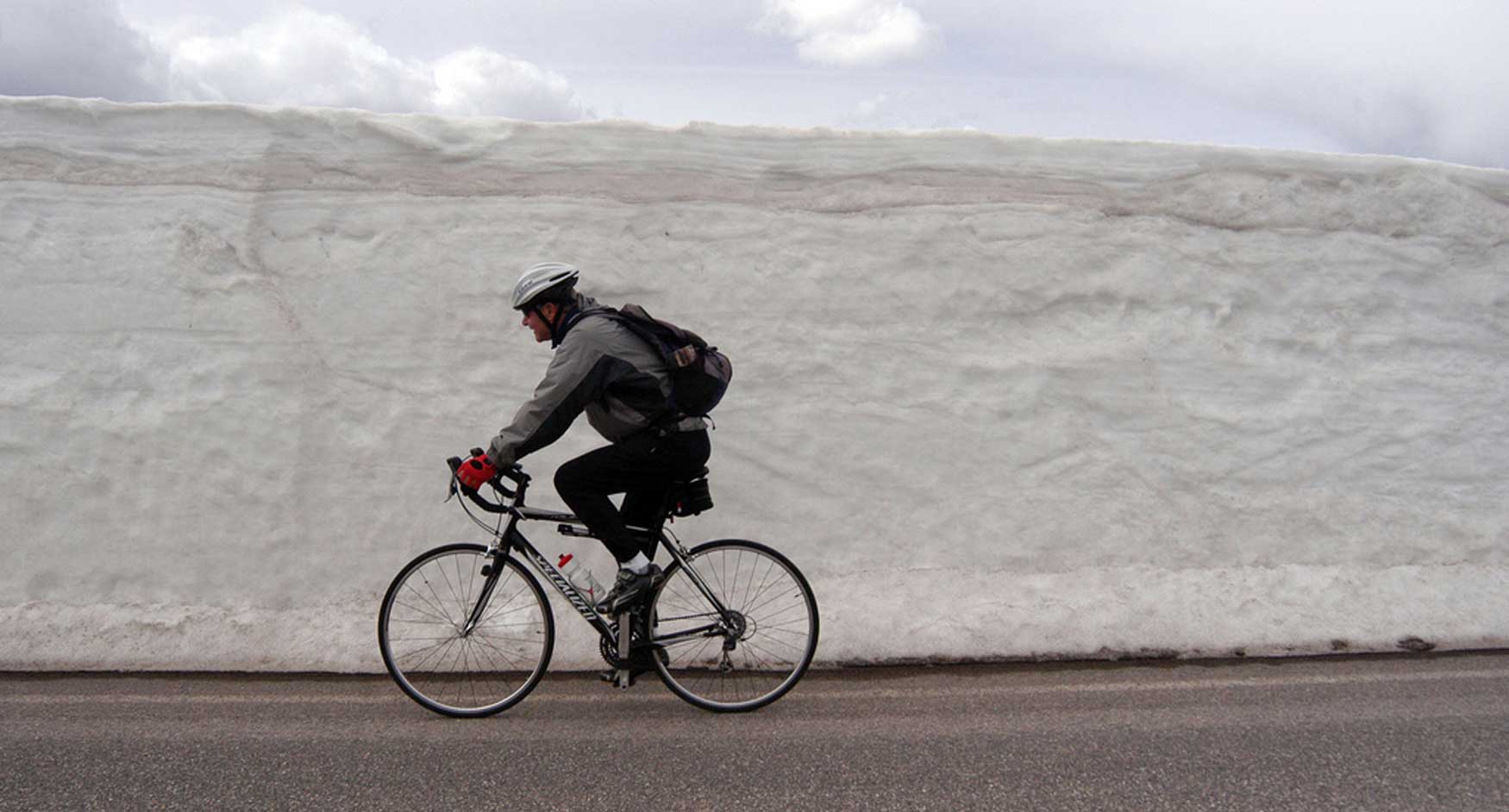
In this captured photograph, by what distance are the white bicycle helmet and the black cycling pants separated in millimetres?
647

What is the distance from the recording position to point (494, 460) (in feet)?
14.3

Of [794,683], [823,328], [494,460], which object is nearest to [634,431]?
[494,460]

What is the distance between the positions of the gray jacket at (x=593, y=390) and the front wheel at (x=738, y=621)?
0.65 metres

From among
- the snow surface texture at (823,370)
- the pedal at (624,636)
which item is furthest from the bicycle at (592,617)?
the snow surface texture at (823,370)

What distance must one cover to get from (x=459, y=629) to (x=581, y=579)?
55 centimetres

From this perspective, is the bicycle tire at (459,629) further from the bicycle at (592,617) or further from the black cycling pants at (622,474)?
the black cycling pants at (622,474)

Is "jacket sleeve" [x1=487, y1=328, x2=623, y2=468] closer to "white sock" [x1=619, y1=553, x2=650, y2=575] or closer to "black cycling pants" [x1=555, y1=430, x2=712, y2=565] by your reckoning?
"black cycling pants" [x1=555, y1=430, x2=712, y2=565]

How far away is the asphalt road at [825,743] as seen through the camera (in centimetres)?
375

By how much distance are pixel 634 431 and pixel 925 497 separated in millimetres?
1804

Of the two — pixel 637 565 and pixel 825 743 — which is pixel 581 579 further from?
pixel 825 743

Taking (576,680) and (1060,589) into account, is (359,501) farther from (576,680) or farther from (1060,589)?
(1060,589)

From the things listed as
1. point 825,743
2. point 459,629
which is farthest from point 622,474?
point 825,743

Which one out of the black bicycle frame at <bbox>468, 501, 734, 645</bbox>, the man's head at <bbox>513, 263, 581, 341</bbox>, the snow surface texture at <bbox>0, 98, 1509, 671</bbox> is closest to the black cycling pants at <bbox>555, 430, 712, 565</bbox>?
the black bicycle frame at <bbox>468, 501, 734, 645</bbox>

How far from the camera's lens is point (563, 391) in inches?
169
